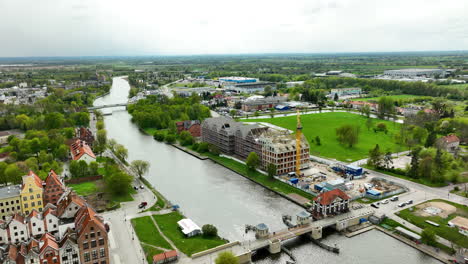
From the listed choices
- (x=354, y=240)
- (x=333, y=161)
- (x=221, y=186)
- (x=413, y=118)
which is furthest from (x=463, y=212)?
(x=413, y=118)

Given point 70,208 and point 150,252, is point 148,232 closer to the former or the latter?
point 150,252

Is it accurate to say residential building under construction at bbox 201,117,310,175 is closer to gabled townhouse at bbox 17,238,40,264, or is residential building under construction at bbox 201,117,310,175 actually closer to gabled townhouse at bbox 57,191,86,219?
gabled townhouse at bbox 57,191,86,219

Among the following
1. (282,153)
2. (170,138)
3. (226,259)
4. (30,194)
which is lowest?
(170,138)

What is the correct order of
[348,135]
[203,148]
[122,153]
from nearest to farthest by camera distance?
[122,153], [348,135], [203,148]

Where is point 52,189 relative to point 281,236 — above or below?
above

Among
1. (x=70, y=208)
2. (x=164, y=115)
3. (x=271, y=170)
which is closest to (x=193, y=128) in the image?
(x=164, y=115)

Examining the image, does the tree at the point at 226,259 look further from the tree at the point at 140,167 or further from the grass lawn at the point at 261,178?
the tree at the point at 140,167

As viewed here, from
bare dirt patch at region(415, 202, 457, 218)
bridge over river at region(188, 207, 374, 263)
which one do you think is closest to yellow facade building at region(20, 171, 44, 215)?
bridge over river at region(188, 207, 374, 263)
